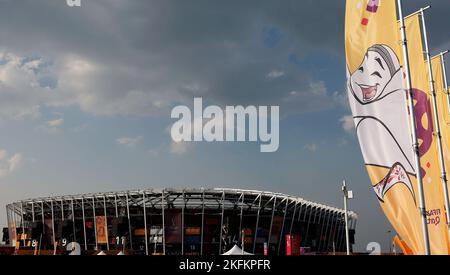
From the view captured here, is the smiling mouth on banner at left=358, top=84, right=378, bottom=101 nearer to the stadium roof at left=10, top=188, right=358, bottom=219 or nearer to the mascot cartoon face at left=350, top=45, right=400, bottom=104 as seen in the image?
the mascot cartoon face at left=350, top=45, right=400, bottom=104

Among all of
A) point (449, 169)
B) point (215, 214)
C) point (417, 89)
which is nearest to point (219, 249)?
point (215, 214)

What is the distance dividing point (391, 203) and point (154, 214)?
3263 inches

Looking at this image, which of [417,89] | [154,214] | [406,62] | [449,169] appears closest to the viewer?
[406,62]

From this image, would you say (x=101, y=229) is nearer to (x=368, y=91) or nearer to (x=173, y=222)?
(x=173, y=222)

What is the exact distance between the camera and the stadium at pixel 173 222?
94.4 meters

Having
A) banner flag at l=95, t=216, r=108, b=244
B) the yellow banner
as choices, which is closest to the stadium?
banner flag at l=95, t=216, r=108, b=244

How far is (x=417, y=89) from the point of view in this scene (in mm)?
20938

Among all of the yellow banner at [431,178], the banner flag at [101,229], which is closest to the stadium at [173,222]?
the banner flag at [101,229]

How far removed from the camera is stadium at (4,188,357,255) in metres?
94.4

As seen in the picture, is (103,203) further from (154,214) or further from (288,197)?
(288,197)

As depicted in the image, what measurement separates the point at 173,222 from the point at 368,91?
81.4 meters

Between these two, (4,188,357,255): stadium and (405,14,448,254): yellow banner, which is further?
(4,188,357,255): stadium

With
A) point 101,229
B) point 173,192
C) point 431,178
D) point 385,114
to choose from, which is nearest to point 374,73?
point 385,114

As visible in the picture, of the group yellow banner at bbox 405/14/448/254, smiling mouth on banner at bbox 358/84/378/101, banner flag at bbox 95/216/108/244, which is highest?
smiling mouth on banner at bbox 358/84/378/101
